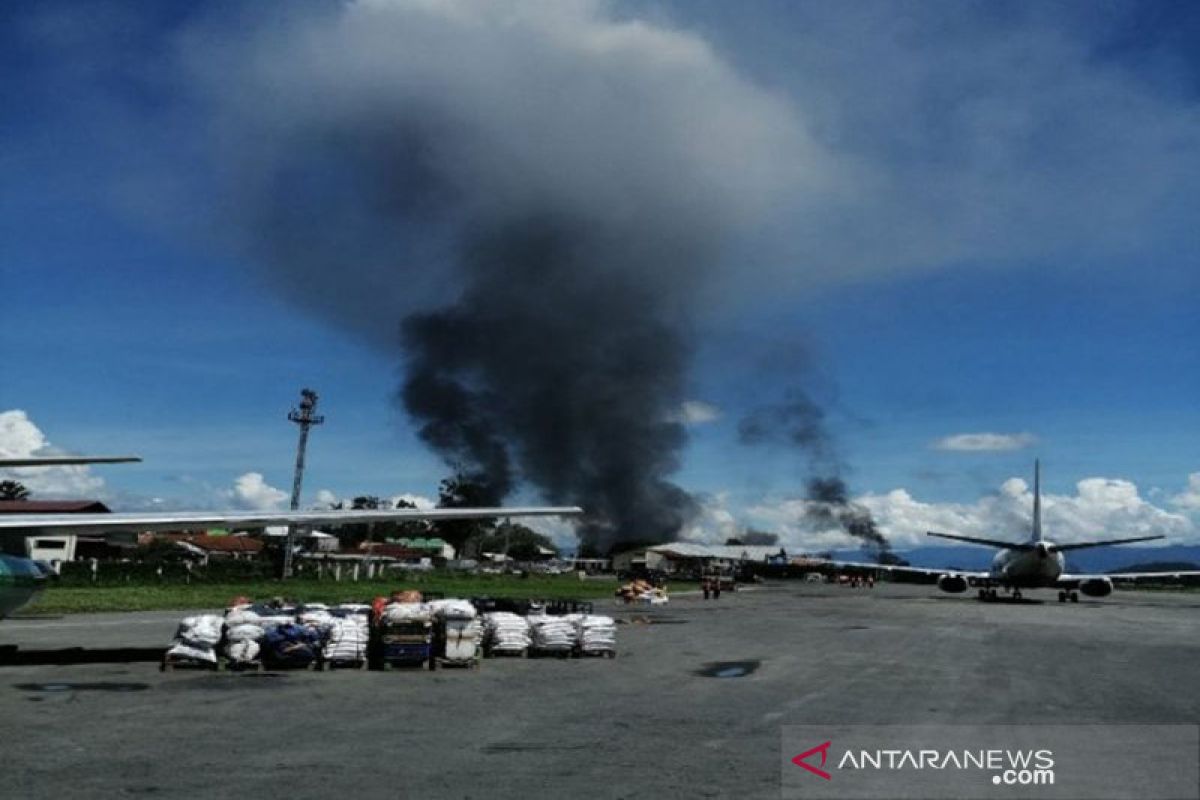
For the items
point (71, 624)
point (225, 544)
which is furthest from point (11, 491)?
point (71, 624)

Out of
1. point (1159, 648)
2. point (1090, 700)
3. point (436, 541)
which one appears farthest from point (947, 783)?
point (436, 541)

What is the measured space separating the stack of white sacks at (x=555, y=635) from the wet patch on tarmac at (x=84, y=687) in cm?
817

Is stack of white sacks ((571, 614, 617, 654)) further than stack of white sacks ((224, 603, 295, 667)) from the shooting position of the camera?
Yes

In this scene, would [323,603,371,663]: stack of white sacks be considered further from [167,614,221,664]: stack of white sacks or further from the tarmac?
[167,614,221,664]: stack of white sacks

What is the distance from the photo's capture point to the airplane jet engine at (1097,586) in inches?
2453

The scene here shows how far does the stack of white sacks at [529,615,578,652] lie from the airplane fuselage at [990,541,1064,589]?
44282 mm

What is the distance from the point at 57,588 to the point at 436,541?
4924 inches

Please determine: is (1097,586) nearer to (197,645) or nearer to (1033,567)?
(1033,567)

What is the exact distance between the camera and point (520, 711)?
13.6 meters

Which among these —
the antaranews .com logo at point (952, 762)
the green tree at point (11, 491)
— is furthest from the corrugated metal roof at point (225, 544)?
the antaranews .com logo at point (952, 762)

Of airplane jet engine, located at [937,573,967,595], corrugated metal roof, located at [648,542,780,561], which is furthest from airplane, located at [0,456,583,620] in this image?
corrugated metal roof, located at [648,542,780,561]

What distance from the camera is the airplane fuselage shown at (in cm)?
5731

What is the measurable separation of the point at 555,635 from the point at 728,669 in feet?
13.3

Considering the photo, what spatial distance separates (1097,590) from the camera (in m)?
63.8
